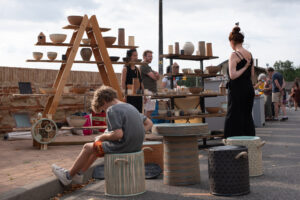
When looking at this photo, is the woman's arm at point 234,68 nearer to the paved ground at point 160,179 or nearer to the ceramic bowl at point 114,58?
the paved ground at point 160,179

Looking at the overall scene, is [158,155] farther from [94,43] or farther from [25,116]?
[25,116]

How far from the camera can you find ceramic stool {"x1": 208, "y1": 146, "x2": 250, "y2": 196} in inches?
191

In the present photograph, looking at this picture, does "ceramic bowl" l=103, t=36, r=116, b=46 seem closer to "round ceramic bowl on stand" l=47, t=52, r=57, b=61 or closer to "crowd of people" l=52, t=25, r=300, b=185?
"crowd of people" l=52, t=25, r=300, b=185

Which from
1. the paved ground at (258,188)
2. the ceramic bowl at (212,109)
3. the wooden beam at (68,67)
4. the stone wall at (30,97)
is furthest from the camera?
the stone wall at (30,97)

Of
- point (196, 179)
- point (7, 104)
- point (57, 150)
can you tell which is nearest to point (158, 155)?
point (196, 179)

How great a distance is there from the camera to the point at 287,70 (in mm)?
132875

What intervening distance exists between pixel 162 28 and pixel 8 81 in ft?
36.1

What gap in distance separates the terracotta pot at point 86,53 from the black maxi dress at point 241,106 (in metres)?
4.63

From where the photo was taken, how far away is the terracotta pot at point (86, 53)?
1036 cm

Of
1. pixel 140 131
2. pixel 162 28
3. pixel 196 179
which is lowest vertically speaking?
pixel 196 179

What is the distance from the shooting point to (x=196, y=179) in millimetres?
5613

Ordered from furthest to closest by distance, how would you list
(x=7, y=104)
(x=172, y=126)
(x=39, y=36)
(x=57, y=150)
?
(x=7, y=104)
(x=39, y=36)
(x=57, y=150)
(x=172, y=126)

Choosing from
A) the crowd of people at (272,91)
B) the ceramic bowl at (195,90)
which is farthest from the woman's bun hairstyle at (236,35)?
the crowd of people at (272,91)

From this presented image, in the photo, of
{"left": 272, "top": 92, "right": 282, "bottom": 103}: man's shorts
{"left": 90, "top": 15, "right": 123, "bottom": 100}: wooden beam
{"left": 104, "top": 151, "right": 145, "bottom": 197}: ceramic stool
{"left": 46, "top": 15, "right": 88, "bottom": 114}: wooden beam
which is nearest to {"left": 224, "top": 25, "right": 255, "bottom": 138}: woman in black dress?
{"left": 104, "top": 151, "right": 145, "bottom": 197}: ceramic stool
